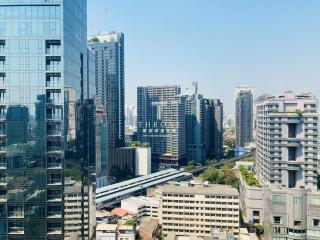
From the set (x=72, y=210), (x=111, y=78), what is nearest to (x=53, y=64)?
(x=72, y=210)

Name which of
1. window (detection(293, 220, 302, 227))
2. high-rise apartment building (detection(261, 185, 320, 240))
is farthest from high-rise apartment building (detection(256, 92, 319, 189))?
window (detection(293, 220, 302, 227))


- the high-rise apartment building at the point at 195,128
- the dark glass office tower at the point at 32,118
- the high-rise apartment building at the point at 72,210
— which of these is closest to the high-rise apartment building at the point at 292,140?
the high-rise apartment building at the point at 72,210

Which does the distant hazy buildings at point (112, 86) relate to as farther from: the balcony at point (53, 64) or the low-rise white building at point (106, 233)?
the balcony at point (53, 64)

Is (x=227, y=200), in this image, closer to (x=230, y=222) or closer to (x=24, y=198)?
(x=230, y=222)

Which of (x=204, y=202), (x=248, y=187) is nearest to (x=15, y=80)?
(x=204, y=202)

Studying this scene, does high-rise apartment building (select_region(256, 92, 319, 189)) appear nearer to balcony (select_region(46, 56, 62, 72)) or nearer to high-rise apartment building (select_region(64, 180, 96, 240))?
high-rise apartment building (select_region(64, 180, 96, 240))

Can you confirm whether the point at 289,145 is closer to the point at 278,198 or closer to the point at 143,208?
the point at 278,198
